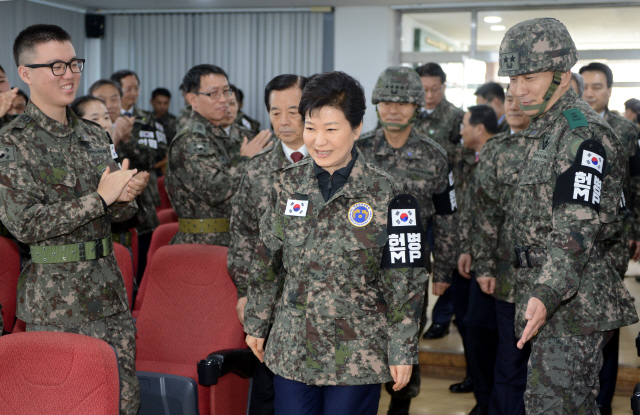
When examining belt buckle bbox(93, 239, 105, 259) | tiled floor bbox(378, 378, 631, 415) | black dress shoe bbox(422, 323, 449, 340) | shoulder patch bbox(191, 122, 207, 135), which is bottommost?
tiled floor bbox(378, 378, 631, 415)

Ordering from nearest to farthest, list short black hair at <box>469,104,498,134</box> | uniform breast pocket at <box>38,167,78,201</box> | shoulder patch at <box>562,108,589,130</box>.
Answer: shoulder patch at <box>562,108,589,130</box>
uniform breast pocket at <box>38,167,78,201</box>
short black hair at <box>469,104,498,134</box>

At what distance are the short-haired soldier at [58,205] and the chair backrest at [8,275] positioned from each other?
0.82 meters

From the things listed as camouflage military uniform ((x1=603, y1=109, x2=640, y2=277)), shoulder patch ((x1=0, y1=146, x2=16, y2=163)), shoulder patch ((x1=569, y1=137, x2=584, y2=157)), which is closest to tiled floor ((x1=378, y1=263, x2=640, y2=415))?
camouflage military uniform ((x1=603, y1=109, x2=640, y2=277))

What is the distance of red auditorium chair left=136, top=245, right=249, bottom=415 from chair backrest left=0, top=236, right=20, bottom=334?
69cm

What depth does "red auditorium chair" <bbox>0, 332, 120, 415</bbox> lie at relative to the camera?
1612 mm

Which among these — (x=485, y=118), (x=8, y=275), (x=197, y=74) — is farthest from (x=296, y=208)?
(x=485, y=118)

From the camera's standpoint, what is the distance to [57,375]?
65.0 inches

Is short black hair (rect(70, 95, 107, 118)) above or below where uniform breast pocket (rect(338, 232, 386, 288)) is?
above

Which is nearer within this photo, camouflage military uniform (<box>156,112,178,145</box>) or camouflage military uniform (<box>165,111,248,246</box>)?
camouflage military uniform (<box>165,111,248,246</box>)

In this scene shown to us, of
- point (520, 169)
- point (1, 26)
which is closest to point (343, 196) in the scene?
point (520, 169)

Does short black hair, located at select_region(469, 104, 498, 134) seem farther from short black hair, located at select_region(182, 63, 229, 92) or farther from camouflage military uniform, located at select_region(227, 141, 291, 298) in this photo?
camouflage military uniform, located at select_region(227, 141, 291, 298)

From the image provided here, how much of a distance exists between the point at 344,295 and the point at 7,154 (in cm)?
119

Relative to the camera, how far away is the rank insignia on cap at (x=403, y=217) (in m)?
1.75

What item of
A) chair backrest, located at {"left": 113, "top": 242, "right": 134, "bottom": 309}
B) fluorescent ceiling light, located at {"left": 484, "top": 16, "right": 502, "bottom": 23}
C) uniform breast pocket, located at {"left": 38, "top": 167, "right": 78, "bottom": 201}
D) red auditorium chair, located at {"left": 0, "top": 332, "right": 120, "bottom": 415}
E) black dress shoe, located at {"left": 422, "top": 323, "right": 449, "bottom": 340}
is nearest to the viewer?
red auditorium chair, located at {"left": 0, "top": 332, "right": 120, "bottom": 415}
